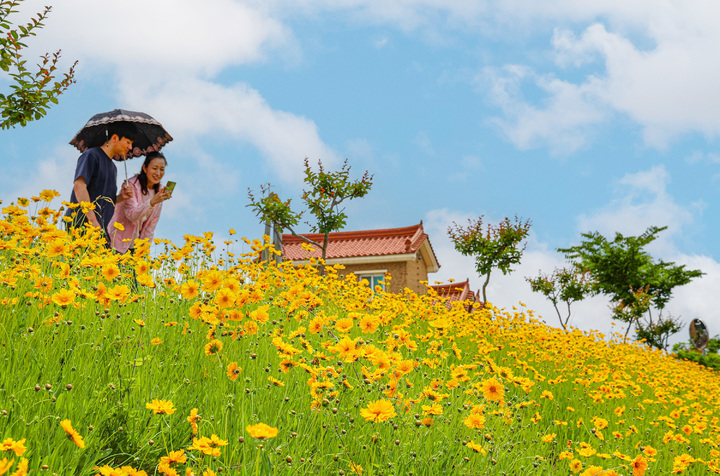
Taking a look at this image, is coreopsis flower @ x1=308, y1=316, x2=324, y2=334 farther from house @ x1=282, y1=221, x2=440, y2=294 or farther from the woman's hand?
house @ x1=282, y1=221, x2=440, y2=294

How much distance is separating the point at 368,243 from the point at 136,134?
16076 mm

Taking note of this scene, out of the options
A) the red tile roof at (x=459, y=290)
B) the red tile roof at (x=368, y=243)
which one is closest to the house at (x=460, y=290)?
the red tile roof at (x=459, y=290)

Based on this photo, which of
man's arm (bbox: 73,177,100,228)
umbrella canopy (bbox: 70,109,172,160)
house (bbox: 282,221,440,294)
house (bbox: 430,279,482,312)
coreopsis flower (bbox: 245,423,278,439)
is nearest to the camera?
coreopsis flower (bbox: 245,423,278,439)

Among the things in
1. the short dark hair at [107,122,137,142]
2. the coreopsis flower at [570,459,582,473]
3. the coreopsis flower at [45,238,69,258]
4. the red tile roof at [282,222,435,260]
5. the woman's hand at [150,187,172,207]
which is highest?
the red tile roof at [282,222,435,260]

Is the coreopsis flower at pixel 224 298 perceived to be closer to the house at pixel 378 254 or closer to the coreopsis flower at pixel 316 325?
the coreopsis flower at pixel 316 325

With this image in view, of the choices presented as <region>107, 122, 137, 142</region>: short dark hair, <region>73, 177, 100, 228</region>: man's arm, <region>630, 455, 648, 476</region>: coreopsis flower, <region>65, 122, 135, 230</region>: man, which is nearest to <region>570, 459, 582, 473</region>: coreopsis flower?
<region>630, 455, 648, 476</region>: coreopsis flower

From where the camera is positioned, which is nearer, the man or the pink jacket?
the man

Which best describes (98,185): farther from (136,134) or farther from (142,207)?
(136,134)

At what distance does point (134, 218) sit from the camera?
6.17 metres

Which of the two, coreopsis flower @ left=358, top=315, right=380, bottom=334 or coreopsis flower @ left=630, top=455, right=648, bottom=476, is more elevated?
coreopsis flower @ left=358, top=315, right=380, bottom=334

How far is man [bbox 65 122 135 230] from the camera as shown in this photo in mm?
5703

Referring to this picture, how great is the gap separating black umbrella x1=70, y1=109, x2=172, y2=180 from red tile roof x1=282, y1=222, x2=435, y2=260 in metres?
14.0

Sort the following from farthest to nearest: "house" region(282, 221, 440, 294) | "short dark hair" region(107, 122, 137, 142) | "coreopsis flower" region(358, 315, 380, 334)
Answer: "house" region(282, 221, 440, 294) < "short dark hair" region(107, 122, 137, 142) < "coreopsis flower" region(358, 315, 380, 334)

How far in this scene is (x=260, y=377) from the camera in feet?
10.7
